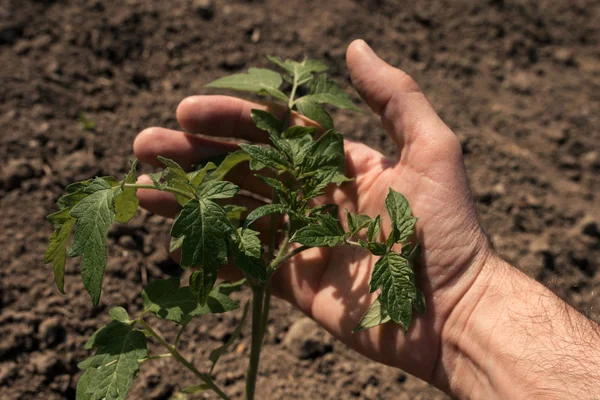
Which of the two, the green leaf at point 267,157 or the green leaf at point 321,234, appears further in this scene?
the green leaf at point 267,157

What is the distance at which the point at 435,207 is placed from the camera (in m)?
2.29

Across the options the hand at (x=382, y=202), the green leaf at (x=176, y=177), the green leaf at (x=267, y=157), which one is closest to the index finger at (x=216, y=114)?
the hand at (x=382, y=202)

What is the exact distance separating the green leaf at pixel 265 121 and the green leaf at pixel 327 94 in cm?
17

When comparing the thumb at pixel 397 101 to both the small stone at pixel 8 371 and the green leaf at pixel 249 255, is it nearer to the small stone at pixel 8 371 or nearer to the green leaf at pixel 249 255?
the green leaf at pixel 249 255

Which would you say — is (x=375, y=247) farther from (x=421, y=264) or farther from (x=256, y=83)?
(x=256, y=83)

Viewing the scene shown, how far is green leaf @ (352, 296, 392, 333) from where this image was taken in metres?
2.01

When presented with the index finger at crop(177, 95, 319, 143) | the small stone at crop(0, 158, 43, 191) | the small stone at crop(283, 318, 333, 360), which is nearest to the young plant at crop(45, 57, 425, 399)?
the index finger at crop(177, 95, 319, 143)

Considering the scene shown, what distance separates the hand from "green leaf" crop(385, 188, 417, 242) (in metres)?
0.23

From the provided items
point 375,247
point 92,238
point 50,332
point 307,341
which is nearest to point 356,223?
point 375,247

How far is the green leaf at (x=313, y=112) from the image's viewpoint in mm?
2314

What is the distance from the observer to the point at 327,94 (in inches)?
95.4

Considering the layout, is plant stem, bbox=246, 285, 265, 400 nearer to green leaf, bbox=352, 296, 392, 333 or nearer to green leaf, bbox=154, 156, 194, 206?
green leaf, bbox=352, 296, 392, 333

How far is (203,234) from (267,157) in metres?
0.40

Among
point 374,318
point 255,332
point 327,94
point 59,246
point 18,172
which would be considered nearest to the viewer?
point 59,246
